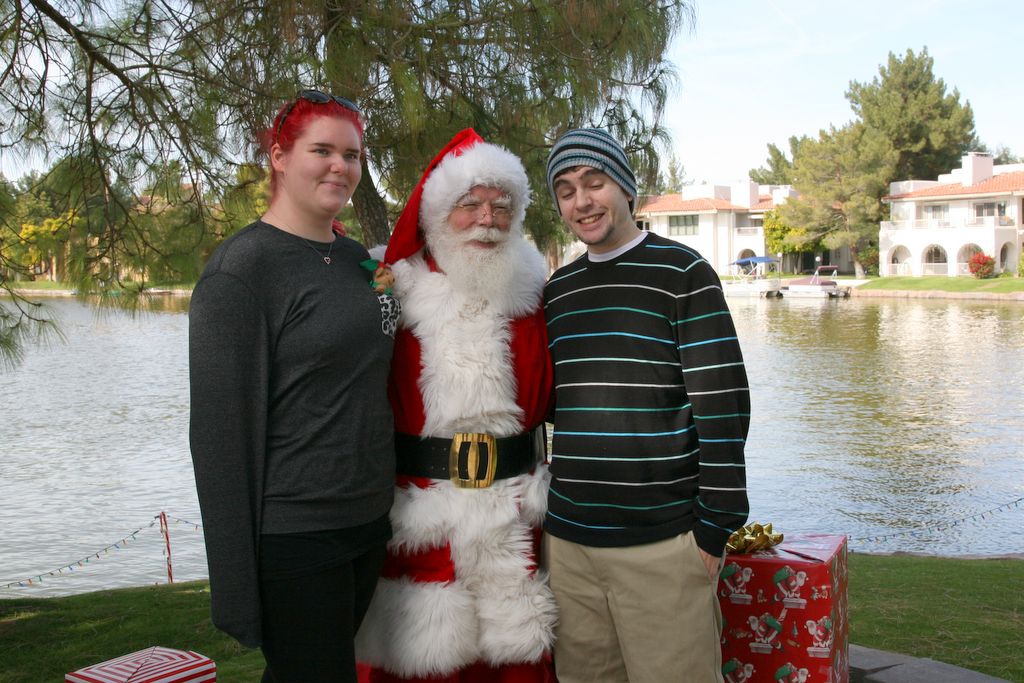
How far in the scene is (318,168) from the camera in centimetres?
206

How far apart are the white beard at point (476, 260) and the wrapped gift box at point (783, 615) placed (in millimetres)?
1064

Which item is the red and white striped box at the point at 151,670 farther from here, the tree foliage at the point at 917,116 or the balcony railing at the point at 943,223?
the tree foliage at the point at 917,116

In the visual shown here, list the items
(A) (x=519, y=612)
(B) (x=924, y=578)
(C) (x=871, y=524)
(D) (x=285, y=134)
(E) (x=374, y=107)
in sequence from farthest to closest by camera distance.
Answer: (C) (x=871, y=524) < (B) (x=924, y=578) < (E) (x=374, y=107) < (A) (x=519, y=612) < (D) (x=285, y=134)

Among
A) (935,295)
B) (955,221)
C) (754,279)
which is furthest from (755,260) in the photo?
(935,295)

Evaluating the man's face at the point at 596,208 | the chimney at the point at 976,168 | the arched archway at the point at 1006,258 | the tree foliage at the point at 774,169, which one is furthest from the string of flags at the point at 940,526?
the tree foliage at the point at 774,169

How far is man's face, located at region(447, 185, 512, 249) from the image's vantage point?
7.77ft

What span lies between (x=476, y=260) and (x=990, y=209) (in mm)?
42481

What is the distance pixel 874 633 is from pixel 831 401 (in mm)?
11230

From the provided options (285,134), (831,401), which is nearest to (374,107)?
(285,134)

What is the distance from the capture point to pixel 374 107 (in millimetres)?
3945

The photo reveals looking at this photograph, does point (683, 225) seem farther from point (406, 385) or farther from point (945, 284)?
point (406, 385)

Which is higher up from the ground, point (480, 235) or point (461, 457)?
point (480, 235)

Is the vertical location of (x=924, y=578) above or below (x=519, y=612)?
below

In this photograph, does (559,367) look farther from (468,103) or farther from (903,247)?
(903,247)
